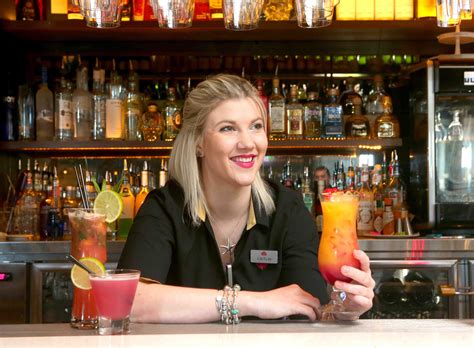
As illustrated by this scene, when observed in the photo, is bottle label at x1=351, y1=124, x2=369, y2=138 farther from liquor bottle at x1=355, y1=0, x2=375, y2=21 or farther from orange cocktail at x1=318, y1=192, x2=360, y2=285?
orange cocktail at x1=318, y1=192, x2=360, y2=285

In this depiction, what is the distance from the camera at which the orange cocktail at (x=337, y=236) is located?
5.57 feet

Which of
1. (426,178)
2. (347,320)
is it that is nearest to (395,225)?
(426,178)

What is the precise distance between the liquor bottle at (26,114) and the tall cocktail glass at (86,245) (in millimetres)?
2408

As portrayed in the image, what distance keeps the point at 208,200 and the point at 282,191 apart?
24cm

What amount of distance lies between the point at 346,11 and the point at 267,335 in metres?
2.74

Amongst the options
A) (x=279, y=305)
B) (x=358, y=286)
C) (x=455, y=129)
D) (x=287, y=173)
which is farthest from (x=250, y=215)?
(x=287, y=173)

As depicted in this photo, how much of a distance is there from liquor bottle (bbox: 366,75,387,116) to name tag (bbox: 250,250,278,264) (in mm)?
1970

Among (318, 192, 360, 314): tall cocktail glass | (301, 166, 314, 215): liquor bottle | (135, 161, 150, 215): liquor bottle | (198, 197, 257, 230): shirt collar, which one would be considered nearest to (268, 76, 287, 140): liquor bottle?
(301, 166, 314, 215): liquor bottle

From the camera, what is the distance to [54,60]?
4285mm

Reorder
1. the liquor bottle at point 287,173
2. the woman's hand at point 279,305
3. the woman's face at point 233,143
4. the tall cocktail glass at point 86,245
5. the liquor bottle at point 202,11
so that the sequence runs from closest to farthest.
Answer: the tall cocktail glass at point 86,245
the woman's hand at point 279,305
the woman's face at point 233,143
the liquor bottle at point 202,11
the liquor bottle at point 287,173

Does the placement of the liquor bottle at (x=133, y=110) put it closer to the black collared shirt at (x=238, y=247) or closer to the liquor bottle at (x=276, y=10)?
the liquor bottle at (x=276, y=10)

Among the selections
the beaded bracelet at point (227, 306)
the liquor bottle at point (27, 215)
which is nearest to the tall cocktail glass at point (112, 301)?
the beaded bracelet at point (227, 306)

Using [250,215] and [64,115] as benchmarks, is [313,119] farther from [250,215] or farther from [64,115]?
[250,215]

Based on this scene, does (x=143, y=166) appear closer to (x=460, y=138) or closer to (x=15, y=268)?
(x=15, y=268)
